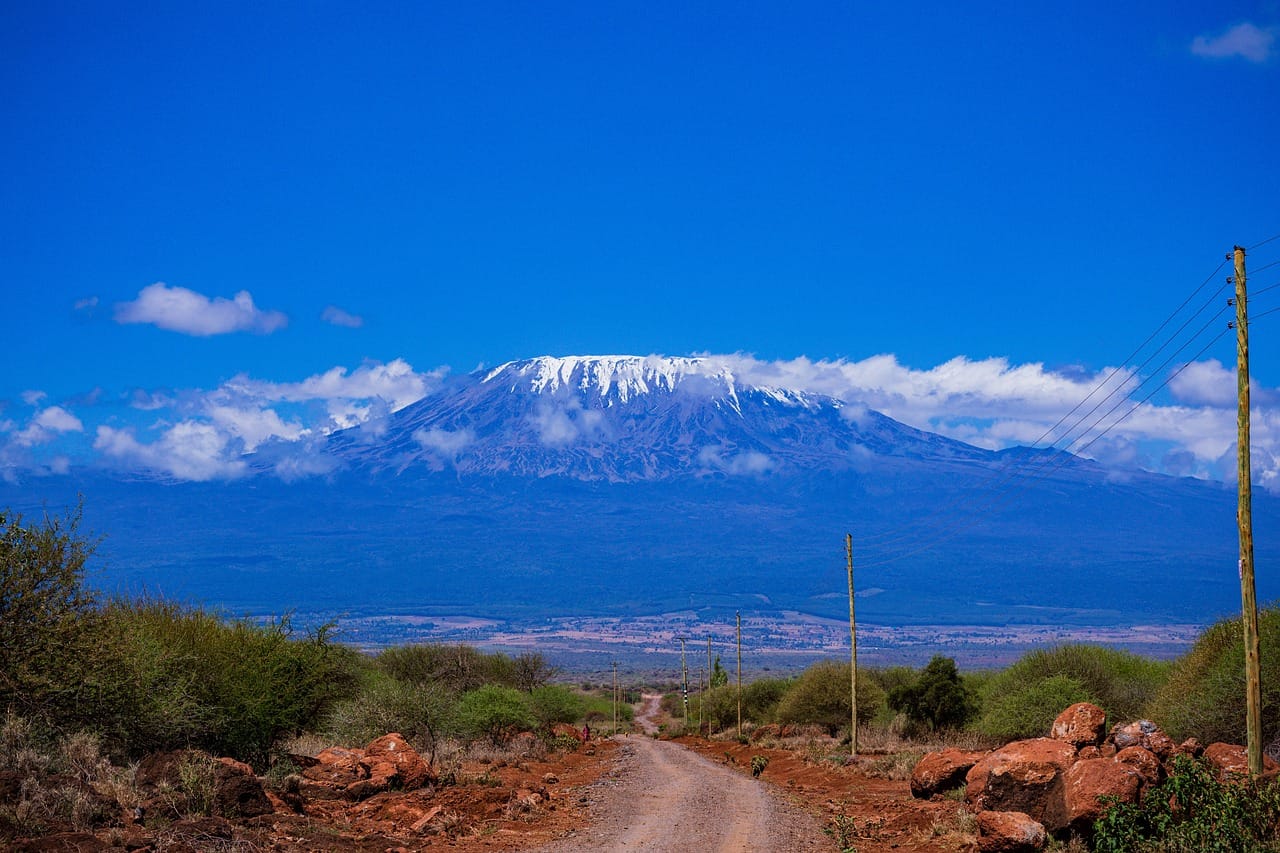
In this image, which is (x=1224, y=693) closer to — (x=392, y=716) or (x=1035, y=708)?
(x=1035, y=708)

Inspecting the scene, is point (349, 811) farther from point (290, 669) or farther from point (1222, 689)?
point (1222, 689)

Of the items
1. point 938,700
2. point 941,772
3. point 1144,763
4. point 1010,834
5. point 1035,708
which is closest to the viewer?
point 1010,834

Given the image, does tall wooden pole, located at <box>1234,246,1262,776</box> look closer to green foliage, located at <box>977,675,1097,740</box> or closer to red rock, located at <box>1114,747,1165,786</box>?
red rock, located at <box>1114,747,1165,786</box>

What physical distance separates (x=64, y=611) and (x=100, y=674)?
124cm

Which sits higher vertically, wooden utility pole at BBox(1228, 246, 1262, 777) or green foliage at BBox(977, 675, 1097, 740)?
wooden utility pole at BBox(1228, 246, 1262, 777)

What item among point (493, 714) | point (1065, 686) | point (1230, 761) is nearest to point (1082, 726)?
point (1230, 761)

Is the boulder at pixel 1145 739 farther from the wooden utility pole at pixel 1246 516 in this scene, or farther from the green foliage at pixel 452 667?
the green foliage at pixel 452 667

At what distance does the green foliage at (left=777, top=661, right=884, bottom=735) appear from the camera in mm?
51938

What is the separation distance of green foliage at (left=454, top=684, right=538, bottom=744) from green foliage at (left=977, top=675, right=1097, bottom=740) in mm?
16024

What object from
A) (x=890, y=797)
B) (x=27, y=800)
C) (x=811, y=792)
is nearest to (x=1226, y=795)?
(x=890, y=797)

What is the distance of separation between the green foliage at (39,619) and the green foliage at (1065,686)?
25672mm

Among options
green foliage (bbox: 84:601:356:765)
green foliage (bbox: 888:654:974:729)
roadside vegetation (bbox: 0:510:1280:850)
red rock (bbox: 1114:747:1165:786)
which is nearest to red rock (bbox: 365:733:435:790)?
roadside vegetation (bbox: 0:510:1280:850)

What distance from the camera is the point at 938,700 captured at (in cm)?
4609

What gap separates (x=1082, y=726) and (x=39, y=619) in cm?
1811
